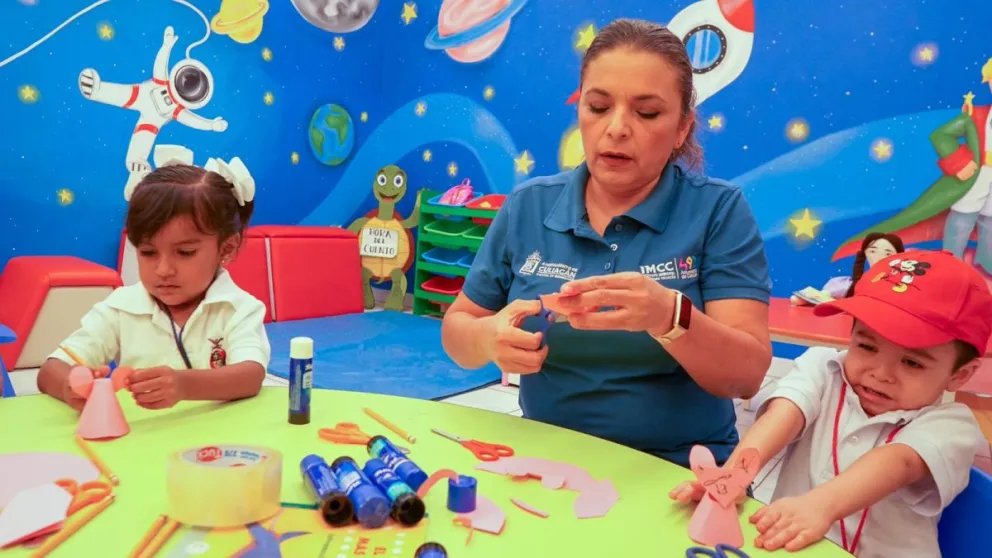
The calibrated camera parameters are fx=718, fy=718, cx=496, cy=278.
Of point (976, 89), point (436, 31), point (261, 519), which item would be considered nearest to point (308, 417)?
point (261, 519)

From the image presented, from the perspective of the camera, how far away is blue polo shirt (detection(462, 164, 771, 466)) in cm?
122

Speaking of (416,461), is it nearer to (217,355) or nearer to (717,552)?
(717,552)

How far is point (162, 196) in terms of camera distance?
1389mm

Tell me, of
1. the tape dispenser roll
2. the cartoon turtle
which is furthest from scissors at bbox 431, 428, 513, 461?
the cartoon turtle

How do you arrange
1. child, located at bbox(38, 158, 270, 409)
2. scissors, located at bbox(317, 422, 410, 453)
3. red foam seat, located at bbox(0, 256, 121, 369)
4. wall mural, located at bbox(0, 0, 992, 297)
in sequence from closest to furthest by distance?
scissors, located at bbox(317, 422, 410, 453) < child, located at bbox(38, 158, 270, 409) < red foam seat, located at bbox(0, 256, 121, 369) < wall mural, located at bbox(0, 0, 992, 297)

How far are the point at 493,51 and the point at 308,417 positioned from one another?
13.5ft

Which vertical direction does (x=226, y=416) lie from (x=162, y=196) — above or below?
below

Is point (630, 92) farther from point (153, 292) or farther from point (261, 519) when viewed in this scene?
point (153, 292)

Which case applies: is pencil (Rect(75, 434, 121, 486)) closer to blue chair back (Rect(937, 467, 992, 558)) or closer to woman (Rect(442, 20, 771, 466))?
woman (Rect(442, 20, 771, 466))

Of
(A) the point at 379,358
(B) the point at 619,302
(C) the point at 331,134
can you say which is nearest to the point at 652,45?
(B) the point at 619,302

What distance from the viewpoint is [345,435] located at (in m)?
1.07

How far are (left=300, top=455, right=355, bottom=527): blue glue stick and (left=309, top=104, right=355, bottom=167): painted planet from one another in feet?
14.6

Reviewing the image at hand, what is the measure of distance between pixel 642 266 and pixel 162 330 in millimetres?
937

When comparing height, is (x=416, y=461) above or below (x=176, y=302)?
below
